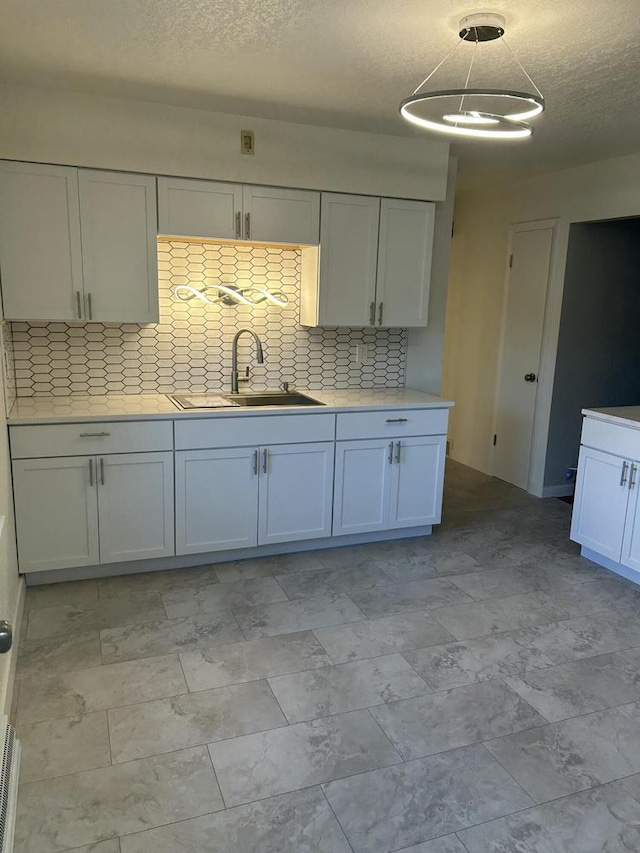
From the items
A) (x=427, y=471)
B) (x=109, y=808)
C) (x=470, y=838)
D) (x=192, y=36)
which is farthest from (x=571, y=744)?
(x=192, y=36)

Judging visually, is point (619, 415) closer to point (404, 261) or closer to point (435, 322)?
point (435, 322)

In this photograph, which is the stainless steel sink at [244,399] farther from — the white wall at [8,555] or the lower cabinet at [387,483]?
the white wall at [8,555]

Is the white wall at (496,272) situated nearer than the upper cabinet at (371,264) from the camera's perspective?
No

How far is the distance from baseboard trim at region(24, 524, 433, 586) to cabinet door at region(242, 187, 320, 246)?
180 cm

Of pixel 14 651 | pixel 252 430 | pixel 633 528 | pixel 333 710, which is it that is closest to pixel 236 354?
pixel 252 430

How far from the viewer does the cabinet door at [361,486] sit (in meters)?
3.70

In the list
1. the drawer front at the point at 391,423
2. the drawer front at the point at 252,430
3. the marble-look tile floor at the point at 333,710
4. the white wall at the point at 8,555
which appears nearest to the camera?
the marble-look tile floor at the point at 333,710

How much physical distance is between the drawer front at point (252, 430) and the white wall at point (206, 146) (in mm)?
1327

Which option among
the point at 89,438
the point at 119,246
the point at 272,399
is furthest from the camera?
the point at 272,399

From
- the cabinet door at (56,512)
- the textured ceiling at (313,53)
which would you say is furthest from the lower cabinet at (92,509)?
the textured ceiling at (313,53)

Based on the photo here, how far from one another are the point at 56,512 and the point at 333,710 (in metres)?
1.74

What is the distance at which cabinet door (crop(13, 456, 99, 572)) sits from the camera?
3084mm

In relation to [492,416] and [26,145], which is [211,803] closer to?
[26,145]

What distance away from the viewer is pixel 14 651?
2.53 metres
